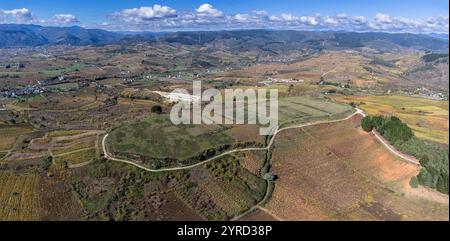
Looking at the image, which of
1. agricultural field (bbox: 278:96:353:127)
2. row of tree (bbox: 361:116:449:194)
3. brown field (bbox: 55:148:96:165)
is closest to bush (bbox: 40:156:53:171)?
brown field (bbox: 55:148:96:165)

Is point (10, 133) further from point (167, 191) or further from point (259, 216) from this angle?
point (259, 216)

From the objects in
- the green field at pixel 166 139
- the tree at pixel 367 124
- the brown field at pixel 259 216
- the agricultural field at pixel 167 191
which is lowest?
the brown field at pixel 259 216

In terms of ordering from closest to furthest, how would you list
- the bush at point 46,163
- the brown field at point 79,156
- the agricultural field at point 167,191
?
1. the agricultural field at point 167,191
2. the bush at point 46,163
3. the brown field at point 79,156

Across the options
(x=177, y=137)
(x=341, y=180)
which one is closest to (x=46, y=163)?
(x=177, y=137)

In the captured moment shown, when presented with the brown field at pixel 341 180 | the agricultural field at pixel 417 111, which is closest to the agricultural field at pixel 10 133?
the brown field at pixel 341 180

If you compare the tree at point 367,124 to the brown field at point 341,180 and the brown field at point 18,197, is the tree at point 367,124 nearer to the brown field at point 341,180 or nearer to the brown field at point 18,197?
the brown field at point 341,180

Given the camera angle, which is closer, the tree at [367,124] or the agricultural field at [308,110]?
the tree at [367,124]

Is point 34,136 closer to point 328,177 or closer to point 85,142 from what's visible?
point 85,142
